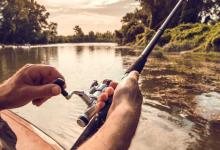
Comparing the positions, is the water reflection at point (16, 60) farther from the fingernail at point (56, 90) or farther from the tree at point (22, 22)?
the tree at point (22, 22)

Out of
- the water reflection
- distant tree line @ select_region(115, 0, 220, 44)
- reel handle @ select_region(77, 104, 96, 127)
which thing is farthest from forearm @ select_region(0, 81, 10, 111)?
distant tree line @ select_region(115, 0, 220, 44)

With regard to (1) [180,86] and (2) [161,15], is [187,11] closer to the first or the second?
(2) [161,15]

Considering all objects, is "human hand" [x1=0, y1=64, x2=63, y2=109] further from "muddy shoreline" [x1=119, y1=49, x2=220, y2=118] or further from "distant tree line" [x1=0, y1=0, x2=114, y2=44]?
"distant tree line" [x1=0, y1=0, x2=114, y2=44]

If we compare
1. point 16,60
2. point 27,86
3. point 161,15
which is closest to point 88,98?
point 27,86

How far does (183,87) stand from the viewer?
1427 centimetres

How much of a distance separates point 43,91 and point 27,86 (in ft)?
0.49

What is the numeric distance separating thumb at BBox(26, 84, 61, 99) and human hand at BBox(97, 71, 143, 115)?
0.33 metres

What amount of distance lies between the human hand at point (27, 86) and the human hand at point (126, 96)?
0.45 meters

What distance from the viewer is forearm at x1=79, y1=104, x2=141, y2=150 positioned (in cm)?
143

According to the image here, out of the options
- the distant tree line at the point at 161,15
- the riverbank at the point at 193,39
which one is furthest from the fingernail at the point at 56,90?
the distant tree line at the point at 161,15

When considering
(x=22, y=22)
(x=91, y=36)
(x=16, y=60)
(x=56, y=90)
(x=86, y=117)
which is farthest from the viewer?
(x=91, y=36)

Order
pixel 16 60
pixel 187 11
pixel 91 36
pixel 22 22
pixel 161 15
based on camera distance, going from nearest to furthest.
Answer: pixel 16 60 → pixel 187 11 → pixel 161 15 → pixel 22 22 → pixel 91 36

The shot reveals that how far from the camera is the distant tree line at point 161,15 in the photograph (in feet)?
172

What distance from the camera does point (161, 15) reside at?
202ft
